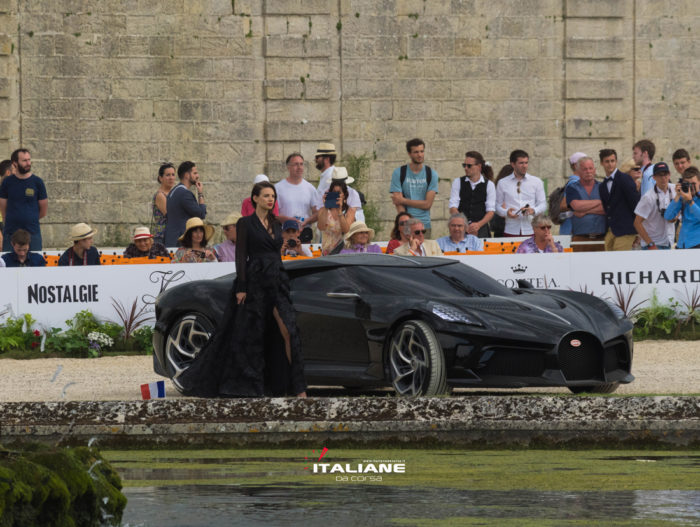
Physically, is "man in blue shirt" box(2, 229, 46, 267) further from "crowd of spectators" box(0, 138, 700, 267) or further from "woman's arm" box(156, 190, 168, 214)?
"woman's arm" box(156, 190, 168, 214)

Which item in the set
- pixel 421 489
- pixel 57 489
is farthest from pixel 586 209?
pixel 57 489

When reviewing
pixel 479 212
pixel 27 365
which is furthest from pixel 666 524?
pixel 479 212

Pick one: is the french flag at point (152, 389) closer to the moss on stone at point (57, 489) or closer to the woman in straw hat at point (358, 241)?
the moss on stone at point (57, 489)

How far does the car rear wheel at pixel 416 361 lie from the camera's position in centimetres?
1222

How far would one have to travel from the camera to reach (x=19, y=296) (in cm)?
1766

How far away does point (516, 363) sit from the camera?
40.5 feet

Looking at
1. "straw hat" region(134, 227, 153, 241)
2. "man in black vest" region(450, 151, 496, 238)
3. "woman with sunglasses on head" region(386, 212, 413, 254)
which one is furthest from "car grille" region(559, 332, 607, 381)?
"man in black vest" region(450, 151, 496, 238)

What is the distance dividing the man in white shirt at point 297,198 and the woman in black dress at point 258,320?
7.50 meters

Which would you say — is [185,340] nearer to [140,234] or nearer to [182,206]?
[140,234]

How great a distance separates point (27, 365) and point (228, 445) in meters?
7.07

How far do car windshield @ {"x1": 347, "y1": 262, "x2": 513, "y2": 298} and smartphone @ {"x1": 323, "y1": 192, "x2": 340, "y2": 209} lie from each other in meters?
5.14

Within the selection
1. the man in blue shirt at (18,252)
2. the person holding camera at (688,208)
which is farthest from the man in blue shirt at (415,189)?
the man in blue shirt at (18,252)

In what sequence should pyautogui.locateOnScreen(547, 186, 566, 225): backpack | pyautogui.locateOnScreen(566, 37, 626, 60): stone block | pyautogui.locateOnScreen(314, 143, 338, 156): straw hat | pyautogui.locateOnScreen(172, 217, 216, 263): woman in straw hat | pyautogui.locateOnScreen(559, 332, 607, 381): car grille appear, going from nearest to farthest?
1. pyautogui.locateOnScreen(559, 332, 607, 381): car grille
2. pyautogui.locateOnScreen(172, 217, 216, 263): woman in straw hat
3. pyautogui.locateOnScreen(314, 143, 338, 156): straw hat
4. pyautogui.locateOnScreen(547, 186, 566, 225): backpack
5. pyautogui.locateOnScreen(566, 37, 626, 60): stone block

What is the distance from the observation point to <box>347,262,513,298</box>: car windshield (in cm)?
1309
